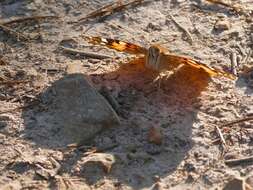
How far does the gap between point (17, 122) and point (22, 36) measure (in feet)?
2.23

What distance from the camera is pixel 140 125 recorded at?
247cm

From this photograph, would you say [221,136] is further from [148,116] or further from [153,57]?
[153,57]

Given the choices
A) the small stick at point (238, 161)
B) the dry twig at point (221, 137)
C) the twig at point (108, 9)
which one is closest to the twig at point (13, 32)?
the twig at point (108, 9)

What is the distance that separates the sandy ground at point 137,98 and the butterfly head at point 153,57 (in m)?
0.09

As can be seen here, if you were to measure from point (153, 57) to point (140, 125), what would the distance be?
14.2 inches

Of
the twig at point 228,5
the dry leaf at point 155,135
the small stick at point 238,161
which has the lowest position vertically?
the dry leaf at point 155,135

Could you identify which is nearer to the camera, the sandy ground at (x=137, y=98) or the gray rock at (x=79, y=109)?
the sandy ground at (x=137, y=98)

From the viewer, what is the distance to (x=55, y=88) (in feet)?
8.59

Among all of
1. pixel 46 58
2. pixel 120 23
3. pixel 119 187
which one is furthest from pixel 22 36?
pixel 119 187

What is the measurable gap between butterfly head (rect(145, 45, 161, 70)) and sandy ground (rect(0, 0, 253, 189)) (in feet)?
0.29

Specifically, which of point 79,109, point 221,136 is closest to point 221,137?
point 221,136

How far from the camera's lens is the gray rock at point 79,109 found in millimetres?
2424

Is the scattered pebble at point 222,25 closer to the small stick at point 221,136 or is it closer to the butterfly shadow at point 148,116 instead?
the butterfly shadow at point 148,116

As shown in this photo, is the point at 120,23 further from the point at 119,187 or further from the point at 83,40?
the point at 119,187
